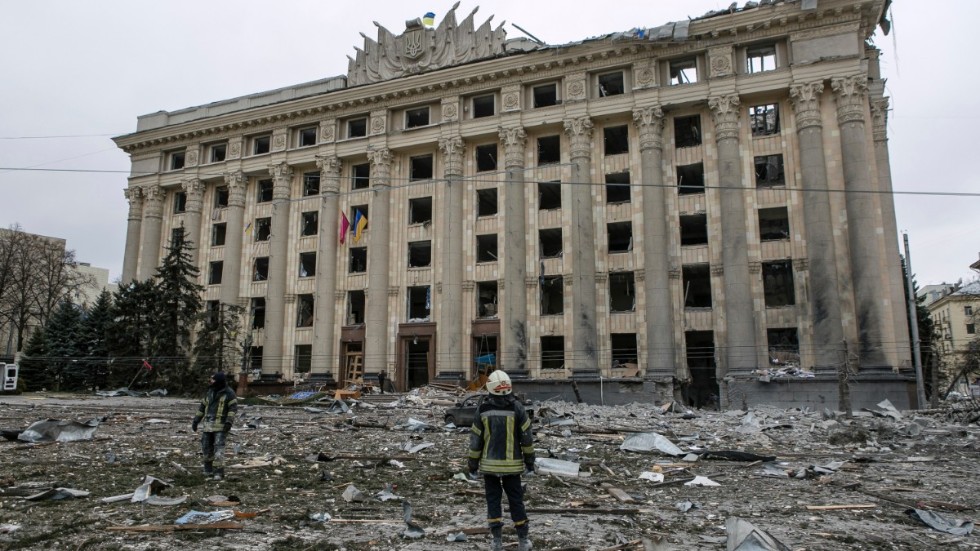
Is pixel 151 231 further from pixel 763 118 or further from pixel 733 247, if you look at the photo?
pixel 763 118

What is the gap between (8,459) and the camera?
1250 centimetres

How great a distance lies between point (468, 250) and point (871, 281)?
18998 millimetres

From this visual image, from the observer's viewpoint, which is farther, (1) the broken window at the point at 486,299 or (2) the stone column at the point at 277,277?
(2) the stone column at the point at 277,277

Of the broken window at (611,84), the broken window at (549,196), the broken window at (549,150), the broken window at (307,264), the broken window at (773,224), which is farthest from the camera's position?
the broken window at (307,264)

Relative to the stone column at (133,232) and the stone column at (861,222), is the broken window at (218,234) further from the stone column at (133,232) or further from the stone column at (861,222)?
the stone column at (861,222)

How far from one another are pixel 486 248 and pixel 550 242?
3.53 m

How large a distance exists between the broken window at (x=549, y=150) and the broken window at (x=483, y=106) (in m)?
3.35

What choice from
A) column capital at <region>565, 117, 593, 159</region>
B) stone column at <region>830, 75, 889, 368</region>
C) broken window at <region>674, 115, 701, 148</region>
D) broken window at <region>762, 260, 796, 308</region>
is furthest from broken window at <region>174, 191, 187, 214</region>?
stone column at <region>830, 75, 889, 368</region>

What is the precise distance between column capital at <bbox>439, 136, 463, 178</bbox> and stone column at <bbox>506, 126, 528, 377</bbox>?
2.55 meters

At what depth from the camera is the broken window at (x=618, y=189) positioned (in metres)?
32.7

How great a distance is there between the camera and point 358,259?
38188 millimetres

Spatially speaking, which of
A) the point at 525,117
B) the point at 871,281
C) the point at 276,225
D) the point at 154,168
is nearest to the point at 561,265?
the point at 525,117

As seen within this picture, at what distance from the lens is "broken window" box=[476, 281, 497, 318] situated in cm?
3462

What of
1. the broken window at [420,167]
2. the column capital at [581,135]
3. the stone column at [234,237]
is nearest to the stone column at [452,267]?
the broken window at [420,167]
